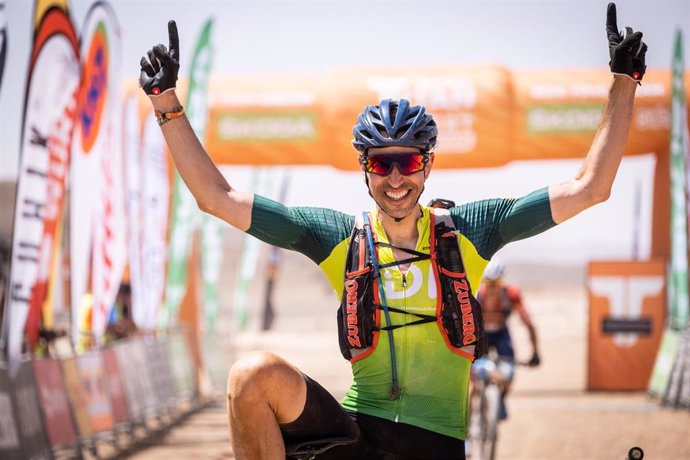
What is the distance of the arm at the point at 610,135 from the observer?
3584 millimetres

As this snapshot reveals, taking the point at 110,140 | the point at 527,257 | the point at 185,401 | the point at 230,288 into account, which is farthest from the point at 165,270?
the point at 527,257

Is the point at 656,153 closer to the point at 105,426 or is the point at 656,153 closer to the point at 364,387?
the point at 105,426

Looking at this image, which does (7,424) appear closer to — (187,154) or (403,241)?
Result: (187,154)

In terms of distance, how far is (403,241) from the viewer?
373 centimetres

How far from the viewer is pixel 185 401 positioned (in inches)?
590

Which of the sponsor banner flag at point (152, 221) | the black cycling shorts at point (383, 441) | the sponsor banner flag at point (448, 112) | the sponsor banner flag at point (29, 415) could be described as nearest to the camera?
the black cycling shorts at point (383, 441)

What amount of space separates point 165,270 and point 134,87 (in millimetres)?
2505

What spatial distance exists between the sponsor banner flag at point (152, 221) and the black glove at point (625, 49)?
963 cm

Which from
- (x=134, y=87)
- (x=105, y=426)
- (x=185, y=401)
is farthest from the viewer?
(x=185, y=401)

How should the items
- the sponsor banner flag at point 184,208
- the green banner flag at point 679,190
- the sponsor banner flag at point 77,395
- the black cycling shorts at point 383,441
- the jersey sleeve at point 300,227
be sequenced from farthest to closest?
the green banner flag at point 679,190, the sponsor banner flag at point 184,208, the sponsor banner flag at point 77,395, the jersey sleeve at point 300,227, the black cycling shorts at point 383,441

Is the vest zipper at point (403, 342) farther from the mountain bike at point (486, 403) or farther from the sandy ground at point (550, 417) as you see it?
the sandy ground at point (550, 417)

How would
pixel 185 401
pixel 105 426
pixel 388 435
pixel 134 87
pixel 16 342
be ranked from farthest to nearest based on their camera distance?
pixel 185 401 < pixel 134 87 < pixel 105 426 < pixel 16 342 < pixel 388 435

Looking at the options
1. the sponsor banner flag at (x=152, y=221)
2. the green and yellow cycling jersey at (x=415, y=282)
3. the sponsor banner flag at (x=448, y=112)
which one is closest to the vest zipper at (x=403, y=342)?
the green and yellow cycling jersey at (x=415, y=282)

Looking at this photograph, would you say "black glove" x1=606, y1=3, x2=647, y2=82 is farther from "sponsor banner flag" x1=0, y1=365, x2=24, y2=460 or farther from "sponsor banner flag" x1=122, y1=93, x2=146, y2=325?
"sponsor banner flag" x1=122, y1=93, x2=146, y2=325
